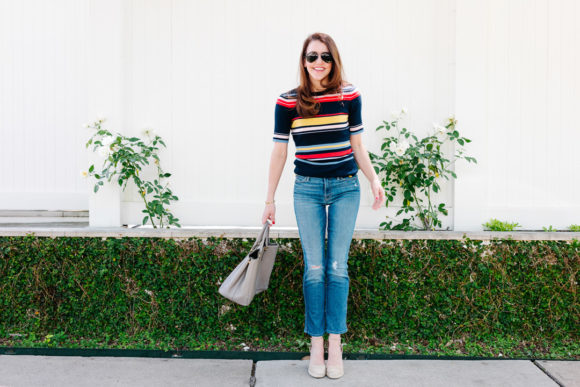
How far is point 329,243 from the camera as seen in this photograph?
9.00 feet

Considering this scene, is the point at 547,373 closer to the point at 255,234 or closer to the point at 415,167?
the point at 415,167

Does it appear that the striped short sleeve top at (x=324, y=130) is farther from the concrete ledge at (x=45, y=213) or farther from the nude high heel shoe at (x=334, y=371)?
the concrete ledge at (x=45, y=213)

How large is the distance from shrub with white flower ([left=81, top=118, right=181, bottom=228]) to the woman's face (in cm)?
147

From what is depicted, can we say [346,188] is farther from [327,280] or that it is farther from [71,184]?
[71,184]

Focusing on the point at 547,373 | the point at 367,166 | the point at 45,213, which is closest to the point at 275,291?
the point at 367,166

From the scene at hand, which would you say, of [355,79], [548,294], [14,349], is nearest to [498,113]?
[355,79]

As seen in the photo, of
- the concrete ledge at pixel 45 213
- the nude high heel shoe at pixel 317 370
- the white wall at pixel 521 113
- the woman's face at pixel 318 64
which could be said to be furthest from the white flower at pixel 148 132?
the white wall at pixel 521 113

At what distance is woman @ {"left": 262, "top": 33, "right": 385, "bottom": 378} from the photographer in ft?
8.73

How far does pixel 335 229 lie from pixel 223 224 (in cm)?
122

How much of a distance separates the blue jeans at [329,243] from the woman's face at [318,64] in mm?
596

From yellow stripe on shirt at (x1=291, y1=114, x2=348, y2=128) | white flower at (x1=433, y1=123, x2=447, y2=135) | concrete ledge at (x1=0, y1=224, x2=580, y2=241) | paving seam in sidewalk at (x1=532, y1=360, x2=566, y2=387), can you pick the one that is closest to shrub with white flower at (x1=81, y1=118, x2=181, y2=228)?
concrete ledge at (x1=0, y1=224, x2=580, y2=241)

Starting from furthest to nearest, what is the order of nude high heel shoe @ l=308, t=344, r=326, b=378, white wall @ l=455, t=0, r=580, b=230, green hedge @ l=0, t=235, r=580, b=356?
1. white wall @ l=455, t=0, r=580, b=230
2. green hedge @ l=0, t=235, r=580, b=356
3. nude high heel shoe @ l=308, t=344, r=326, b=378

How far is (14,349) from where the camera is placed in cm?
312

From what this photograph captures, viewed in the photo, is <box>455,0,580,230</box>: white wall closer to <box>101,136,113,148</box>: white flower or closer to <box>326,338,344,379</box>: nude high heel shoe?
<box>326,338,344,379</box>: nude high heel shoe
